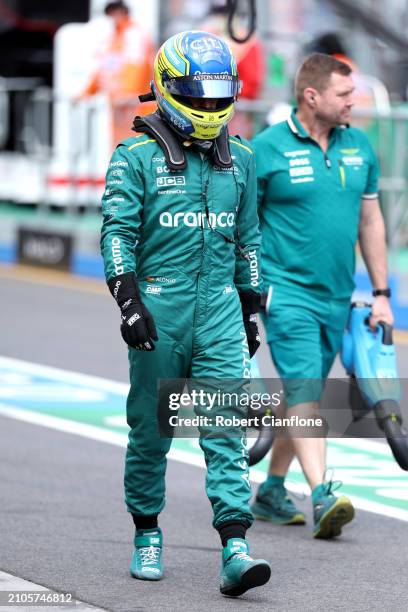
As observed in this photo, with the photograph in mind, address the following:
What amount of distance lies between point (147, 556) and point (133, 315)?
3.27ft

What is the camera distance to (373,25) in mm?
21453

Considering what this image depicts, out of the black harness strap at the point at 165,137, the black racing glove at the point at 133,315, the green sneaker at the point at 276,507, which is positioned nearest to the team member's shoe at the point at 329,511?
the green sneaker at the point at 276,507

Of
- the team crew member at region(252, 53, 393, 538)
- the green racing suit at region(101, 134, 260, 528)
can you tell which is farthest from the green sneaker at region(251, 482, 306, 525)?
the green racing suit at region(101, 134, 260, 528)

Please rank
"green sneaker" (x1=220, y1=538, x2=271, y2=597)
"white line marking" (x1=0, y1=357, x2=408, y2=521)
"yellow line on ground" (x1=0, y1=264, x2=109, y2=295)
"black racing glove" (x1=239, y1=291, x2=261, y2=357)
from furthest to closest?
"yellow line on ground" (x1=0, y1=264, x2=109, y2=295), "white line marking" (x1=0, y1=357, x2=408, y2=521), "black racing glove" (x1=239, y1=291, x2=261, y2=357), "green sneaker" (x1=220, y1=538, x2=271, y2=597)

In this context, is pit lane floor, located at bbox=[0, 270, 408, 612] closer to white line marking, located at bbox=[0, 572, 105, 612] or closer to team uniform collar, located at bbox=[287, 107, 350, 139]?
white line marking, located at bbox=[0, 572, 105, 612]

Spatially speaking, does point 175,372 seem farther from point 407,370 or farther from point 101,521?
point 407,370

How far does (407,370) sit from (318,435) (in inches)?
183

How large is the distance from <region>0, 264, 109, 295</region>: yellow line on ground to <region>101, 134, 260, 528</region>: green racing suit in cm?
960

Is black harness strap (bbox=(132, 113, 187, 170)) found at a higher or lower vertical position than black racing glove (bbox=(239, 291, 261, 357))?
higher

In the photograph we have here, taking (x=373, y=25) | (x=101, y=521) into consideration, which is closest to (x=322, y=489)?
(x=101, y=521)

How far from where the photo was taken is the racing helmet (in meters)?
6.56

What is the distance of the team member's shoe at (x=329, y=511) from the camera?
7.40m

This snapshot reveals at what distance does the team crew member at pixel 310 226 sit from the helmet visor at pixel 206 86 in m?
1.35

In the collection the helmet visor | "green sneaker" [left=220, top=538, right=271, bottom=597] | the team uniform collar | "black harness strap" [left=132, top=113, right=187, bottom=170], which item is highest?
the helmet visor
